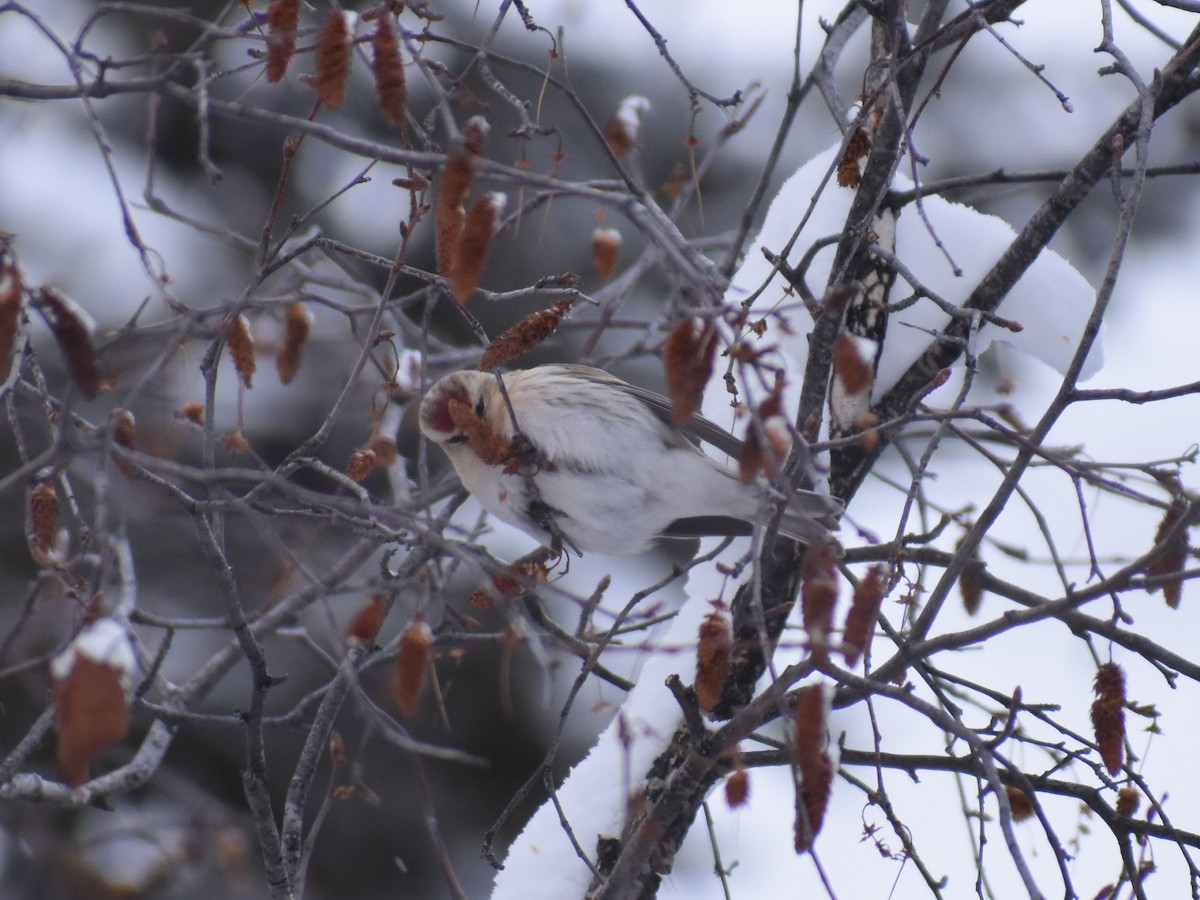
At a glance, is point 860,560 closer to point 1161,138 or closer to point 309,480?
point 309,480

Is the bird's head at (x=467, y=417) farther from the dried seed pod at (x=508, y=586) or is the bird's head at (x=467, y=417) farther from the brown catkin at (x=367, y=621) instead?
the brown catkin at (x=367, y=621)

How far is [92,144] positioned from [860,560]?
5701 mm

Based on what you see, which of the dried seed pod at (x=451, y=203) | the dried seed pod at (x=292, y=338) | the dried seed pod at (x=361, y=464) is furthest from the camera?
the dried seed pod at (x=361, y=464)

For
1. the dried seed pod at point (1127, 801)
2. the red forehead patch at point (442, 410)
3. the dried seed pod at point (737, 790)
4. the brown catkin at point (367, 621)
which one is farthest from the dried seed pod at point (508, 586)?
the dried seed pod at point (1127, 801)

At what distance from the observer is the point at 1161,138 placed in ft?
24.1

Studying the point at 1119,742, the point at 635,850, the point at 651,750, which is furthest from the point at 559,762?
the point at 1119,742

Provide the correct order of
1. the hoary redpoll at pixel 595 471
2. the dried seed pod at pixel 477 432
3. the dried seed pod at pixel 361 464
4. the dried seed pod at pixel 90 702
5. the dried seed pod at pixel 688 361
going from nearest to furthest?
1. the dried seed pod at pixel 90 702
2. the dried seed pod at pixel 688 361
3. the dried seed pod at pixel 477 432
4. the dried seed pod at pixel 361 464
5. the hoary redpoll at pixel 595 471

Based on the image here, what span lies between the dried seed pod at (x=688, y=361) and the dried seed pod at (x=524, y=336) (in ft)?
2.00

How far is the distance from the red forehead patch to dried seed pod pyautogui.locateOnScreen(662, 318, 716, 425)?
99 centimetres

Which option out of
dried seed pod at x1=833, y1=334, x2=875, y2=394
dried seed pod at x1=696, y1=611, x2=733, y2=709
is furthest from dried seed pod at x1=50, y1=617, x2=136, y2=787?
dried seed pod at x1=833, y1=334, x2=875, y2=394

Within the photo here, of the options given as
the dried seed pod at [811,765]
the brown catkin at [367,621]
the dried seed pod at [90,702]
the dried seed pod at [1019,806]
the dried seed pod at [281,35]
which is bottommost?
the dried seed pod at [90,702]

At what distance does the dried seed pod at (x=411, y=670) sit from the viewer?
184 cm

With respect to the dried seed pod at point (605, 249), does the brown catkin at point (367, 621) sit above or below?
below

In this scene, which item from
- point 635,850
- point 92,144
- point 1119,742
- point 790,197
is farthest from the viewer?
point 92,144
